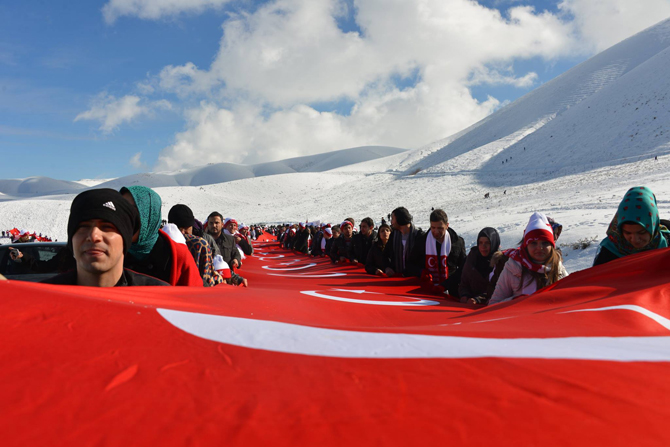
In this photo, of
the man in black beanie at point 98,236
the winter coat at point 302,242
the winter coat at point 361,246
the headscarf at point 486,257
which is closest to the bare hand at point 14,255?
the man in black beanie at point 98,236

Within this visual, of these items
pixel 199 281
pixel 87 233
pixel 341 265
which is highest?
pixel 87 233

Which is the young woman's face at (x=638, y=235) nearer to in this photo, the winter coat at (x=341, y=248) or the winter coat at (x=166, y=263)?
the winter coat at (x=166, y=263)

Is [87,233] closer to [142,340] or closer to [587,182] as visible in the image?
[142,340]

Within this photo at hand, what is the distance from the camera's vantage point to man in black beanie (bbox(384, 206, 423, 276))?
6.27 m

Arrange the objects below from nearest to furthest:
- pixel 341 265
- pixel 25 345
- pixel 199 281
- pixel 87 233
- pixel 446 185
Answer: pixel 25 345, pixel 87 233, pixel 199 281, pixel 341 265, pixel 446 185

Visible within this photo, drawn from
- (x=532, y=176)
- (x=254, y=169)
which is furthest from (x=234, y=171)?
(x=532, y=176)

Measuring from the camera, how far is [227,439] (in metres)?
0.78

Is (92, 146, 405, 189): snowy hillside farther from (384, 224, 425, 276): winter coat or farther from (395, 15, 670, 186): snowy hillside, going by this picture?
(384, 224, 425, 276): winter coat

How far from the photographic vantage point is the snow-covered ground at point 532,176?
2446cm

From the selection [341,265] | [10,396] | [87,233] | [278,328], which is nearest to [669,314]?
[278,328]

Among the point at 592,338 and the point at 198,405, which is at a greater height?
the point at 198,405

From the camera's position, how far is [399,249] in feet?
21.3

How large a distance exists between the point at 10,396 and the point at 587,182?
35714 mm

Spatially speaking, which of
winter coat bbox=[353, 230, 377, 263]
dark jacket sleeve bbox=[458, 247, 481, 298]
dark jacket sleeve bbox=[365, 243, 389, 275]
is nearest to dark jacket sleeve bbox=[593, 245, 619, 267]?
dark jacket sleeve bbox=[458, 247, 481, 298]
